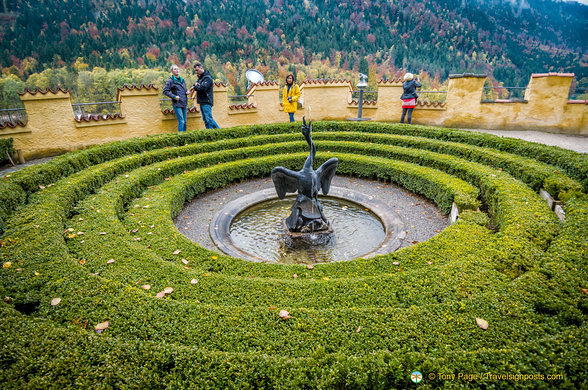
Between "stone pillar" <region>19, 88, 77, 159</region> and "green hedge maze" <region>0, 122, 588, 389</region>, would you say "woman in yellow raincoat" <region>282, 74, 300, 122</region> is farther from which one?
"stone pillar" <region>19, 88, 77, 159</region>

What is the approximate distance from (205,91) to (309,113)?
4.56m

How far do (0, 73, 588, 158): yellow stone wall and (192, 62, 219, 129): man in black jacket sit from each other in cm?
138

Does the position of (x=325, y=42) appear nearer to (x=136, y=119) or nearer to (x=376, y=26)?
(x=376, y=26)

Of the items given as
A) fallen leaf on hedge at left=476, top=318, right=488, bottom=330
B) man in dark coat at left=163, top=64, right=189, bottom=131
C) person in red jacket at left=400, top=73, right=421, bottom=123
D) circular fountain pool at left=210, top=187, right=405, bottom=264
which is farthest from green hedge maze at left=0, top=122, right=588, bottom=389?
person in red jacket at left=400, top=73, right=421, bottom=123

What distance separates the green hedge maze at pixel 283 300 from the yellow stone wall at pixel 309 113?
415 cm

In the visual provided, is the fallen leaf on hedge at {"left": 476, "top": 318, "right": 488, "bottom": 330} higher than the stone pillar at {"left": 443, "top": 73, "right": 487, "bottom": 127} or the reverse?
the reverse

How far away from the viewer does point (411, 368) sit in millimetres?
2344

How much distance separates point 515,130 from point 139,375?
1570 cm

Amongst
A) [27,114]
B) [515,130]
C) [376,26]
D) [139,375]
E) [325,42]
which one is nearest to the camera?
[139,375]

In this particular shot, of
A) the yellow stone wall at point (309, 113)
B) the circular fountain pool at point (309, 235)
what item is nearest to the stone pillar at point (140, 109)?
the yellow stone wall at point (309, 113)

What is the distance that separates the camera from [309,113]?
347 inches

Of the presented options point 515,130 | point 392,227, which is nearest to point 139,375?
point 392,227

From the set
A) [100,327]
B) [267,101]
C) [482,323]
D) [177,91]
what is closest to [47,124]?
[177,91]

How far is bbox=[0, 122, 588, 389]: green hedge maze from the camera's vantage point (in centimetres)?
236
